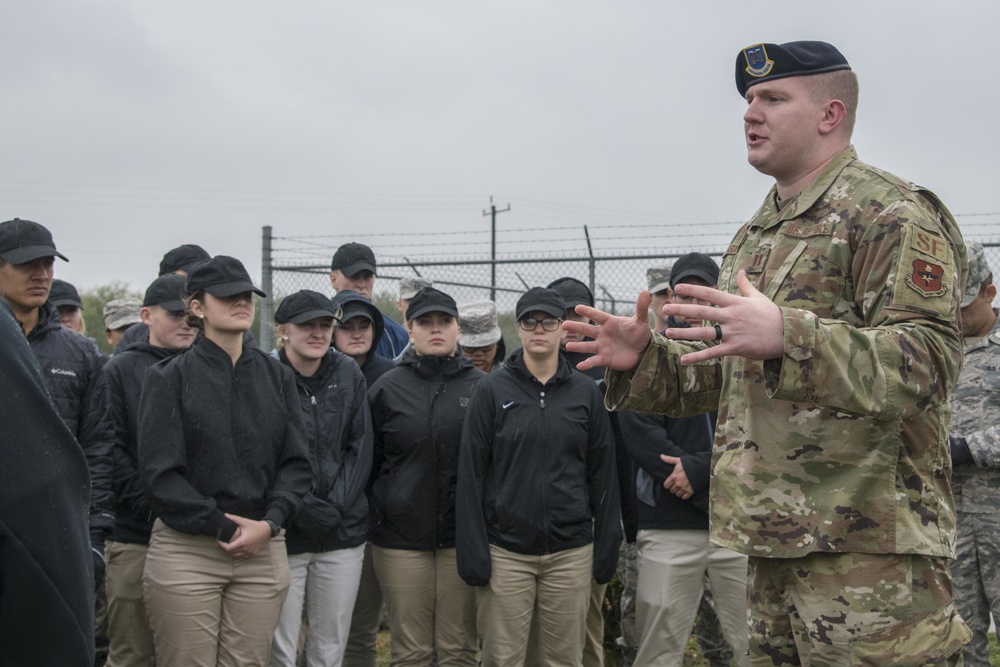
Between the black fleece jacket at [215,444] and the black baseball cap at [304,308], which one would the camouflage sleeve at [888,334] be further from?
the black baseball cap at [304,308]

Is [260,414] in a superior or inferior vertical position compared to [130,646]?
superior

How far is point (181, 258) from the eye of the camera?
6.31 m

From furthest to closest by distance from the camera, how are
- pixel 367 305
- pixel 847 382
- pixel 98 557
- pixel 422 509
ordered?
pixel 367 305 < pixel 422 509 < pixel 98 557 < pixel 847 382

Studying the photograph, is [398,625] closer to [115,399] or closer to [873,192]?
[115,399]

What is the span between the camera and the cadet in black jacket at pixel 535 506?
4.92 meters

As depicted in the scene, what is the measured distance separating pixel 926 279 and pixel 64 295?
6679 mm

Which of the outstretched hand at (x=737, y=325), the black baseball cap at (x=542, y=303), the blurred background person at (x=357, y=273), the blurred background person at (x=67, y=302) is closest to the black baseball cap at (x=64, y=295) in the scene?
the blurred background person at (x=67, y=302)

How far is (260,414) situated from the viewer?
452 cm

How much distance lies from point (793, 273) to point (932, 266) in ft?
1.16

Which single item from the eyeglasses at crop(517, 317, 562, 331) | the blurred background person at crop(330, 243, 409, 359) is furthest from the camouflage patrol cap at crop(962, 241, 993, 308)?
the blurred background person at crop(330, 243, 409, 359)

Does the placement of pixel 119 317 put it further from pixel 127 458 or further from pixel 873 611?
pixel 873 611

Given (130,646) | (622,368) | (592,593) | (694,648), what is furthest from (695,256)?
(130,646)

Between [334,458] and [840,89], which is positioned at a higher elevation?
[840,89]

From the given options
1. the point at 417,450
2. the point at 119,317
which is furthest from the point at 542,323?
the point at 119,317
